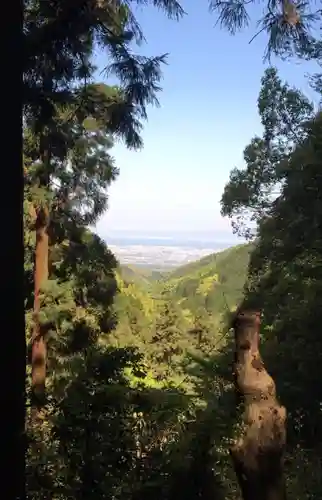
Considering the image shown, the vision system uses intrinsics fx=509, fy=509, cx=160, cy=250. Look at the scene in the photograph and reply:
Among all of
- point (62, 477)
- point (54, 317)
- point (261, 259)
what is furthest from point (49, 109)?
point (261, 259)

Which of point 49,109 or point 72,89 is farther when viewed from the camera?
point 72,89

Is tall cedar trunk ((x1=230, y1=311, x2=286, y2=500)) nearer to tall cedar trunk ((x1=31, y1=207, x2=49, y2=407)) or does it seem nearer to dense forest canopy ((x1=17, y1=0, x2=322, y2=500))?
dense forest canopy ((x1=17, y1=0, x2=322, y2=500))

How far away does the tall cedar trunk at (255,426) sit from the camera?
6.40 feet

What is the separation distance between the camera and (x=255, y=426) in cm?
201

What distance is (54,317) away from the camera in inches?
433

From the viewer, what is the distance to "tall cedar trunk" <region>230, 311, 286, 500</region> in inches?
76.7

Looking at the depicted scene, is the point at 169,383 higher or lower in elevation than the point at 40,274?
lower

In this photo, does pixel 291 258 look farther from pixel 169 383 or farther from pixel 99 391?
pixel 99 391

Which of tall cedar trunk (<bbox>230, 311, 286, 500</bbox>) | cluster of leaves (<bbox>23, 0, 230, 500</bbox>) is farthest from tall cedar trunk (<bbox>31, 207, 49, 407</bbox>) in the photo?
tall cedar trunk (<bbox>230, 311, 286, 500</bbox>)

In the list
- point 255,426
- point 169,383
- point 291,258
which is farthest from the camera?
point 291,258

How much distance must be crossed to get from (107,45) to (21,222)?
7.43 feet

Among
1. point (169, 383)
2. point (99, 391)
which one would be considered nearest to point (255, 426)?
point (99, 391)

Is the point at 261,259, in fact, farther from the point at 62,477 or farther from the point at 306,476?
the point at 62,477

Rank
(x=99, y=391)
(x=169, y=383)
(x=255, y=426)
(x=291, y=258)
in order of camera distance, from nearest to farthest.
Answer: (x=255, y=426) < (x=99, y=391) < (x=169, y=383) < (x=291, y=258)
